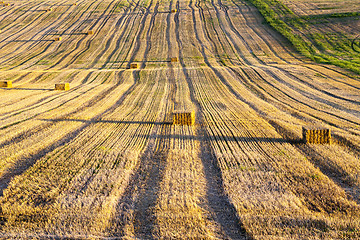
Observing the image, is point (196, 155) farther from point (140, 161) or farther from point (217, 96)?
point (217, 96)

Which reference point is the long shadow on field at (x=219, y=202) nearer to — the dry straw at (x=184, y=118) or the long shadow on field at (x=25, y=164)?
the dry straw at (x=184, y=118)

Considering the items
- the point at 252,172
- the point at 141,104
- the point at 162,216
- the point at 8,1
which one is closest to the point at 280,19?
the point at 141,104

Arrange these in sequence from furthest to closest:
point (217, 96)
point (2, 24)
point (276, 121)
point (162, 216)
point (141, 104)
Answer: point (2, 24) < point (217, 96) < point (141, 104) < point (276, 121) < point (162, 216)

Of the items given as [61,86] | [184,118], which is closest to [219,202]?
[184,118]

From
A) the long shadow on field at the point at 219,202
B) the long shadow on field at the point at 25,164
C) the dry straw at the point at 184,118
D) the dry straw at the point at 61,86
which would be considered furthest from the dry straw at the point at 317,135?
the dry straw at the point at 61,86

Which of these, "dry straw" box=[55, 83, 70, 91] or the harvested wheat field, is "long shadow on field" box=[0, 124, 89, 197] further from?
"dry straw" box=[55, 83, 70, 91]

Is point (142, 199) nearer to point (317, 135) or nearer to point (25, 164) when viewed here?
point (25, 164)
